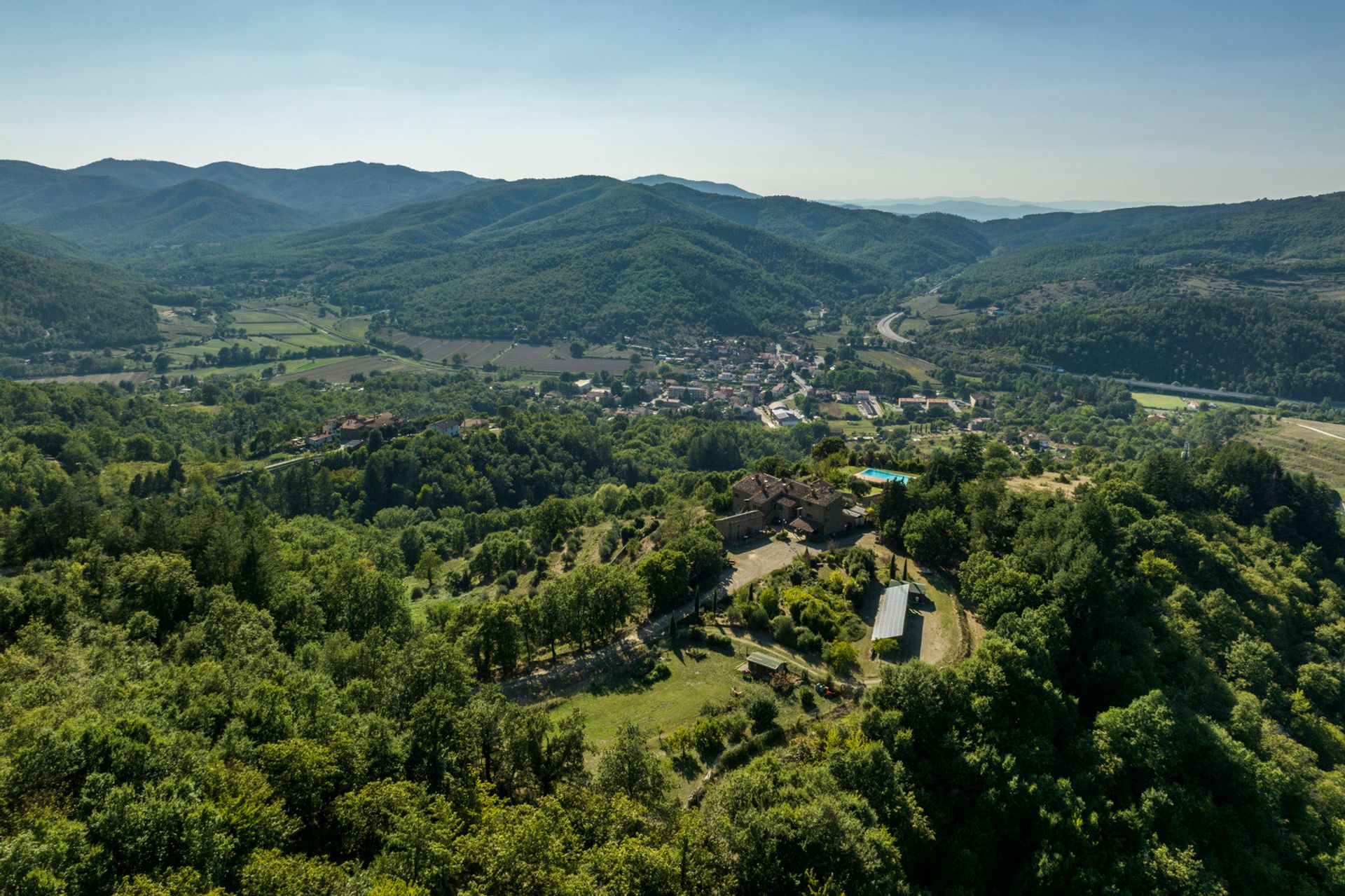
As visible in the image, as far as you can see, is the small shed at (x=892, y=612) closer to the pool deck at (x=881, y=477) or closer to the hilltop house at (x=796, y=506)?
the hilltop house at (x=796, y=506)

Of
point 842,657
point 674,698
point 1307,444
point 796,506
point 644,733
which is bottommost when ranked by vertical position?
point 1307,444

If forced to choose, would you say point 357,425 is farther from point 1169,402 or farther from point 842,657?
point 1169,402

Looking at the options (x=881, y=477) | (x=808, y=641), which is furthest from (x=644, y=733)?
(x=881, y=477)

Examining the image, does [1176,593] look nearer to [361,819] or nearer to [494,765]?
[494,765]

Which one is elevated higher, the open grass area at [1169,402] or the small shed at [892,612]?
the small shed at [892,612]

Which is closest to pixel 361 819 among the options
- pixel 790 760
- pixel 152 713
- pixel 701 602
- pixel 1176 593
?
pixel 152 713

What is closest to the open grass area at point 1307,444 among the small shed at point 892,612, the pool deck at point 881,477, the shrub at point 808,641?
the pool deck at point 881,477
